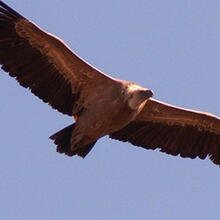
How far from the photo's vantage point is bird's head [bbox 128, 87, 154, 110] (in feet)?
50.5

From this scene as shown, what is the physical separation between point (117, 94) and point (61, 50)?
41.5 inches

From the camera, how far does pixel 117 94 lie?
15484mm

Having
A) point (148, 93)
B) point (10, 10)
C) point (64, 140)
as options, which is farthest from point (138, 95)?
point (10, 10)

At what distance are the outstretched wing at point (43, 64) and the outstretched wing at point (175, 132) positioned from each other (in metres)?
1.11

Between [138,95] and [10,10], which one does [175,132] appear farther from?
[10,10]

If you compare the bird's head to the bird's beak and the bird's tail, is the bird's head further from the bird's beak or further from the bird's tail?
the bird's tail

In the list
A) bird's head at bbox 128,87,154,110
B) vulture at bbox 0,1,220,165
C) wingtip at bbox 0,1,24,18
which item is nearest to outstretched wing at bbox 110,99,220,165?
vulture at bbox 0,1,220,165

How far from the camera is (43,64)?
15.8 m

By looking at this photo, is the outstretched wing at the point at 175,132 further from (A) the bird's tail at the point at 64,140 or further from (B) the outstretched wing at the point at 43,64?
(B) the outstretched wing at the point at 43,64

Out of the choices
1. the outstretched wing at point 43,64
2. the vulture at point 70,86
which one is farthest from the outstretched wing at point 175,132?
the outstretched wing at point 43,64

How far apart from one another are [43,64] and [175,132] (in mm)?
2488

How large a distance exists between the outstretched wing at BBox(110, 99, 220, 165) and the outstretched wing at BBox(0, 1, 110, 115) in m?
1.11

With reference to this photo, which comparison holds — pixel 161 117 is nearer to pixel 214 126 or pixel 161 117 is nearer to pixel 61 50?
pixel 214 126

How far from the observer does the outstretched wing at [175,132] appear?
54.2 feet
